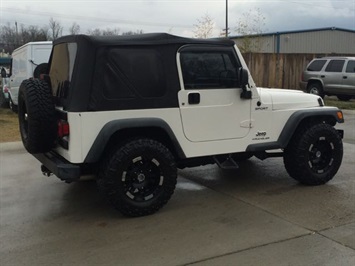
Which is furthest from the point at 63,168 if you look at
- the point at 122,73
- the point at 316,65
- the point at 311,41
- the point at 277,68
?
the point at 311,41

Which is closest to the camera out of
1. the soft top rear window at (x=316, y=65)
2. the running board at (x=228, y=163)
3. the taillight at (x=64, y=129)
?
the taillight at (x=64, y=129)

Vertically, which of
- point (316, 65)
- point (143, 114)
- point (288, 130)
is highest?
point (316, 65)

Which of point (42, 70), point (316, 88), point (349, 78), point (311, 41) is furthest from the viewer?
point (311, 41)

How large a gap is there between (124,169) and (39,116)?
3.36 ft

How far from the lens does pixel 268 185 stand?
589cm

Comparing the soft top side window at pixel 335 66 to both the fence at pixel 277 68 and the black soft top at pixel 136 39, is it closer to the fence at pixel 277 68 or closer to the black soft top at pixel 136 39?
the fence at pixel 277 68

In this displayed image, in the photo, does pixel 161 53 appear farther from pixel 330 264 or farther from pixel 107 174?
pixel 330 264

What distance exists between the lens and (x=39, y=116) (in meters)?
4.43

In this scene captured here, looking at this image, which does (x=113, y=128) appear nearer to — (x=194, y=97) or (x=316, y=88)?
(x=194, y=97)

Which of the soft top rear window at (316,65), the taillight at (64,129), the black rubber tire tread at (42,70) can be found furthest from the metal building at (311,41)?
the taillight at (64,129)

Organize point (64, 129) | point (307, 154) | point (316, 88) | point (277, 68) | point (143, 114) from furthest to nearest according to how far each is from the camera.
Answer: point (277, 68), point (316, 88), point (307, 154), point (143, 114), point (64, 129)

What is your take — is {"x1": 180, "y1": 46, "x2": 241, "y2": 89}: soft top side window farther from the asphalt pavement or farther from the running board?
the asphalt pavement

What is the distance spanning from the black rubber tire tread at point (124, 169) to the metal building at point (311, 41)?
35.0 metres

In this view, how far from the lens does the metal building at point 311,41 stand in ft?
129
